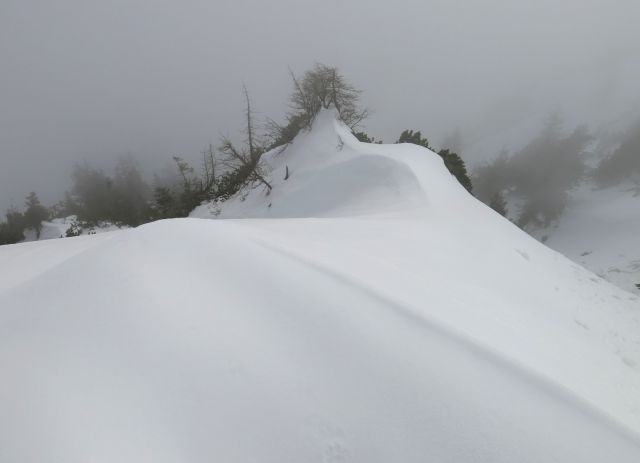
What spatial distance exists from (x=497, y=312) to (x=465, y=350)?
195 cm

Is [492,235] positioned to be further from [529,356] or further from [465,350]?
[465,350]

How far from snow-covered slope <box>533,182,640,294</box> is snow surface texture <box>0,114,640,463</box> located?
1028 inches

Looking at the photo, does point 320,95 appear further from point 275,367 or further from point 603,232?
point 603,232

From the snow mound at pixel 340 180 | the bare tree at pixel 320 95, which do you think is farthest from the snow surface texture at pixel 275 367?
the bare tree at pixel 320 95

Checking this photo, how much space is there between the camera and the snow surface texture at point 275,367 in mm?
1635

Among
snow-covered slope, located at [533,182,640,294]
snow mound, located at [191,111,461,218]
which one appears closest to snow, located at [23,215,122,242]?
snow mound, located at [191,111,461,218]

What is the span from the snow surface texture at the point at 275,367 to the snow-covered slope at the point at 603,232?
1028 inches

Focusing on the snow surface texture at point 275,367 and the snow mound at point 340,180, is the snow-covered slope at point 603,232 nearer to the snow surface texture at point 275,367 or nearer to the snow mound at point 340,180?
the snow mound at point 340,180

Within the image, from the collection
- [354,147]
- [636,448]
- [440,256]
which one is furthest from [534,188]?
[636,448]

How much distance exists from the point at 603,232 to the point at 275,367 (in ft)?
143

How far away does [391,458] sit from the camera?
161 centimetres

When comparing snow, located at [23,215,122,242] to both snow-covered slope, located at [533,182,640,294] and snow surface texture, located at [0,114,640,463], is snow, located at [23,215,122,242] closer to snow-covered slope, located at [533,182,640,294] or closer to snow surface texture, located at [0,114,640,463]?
snow surface texture, located at [0,114,640,463]

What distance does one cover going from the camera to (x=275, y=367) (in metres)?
1.96

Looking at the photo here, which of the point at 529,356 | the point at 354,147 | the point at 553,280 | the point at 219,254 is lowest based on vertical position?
the point at 553,280
